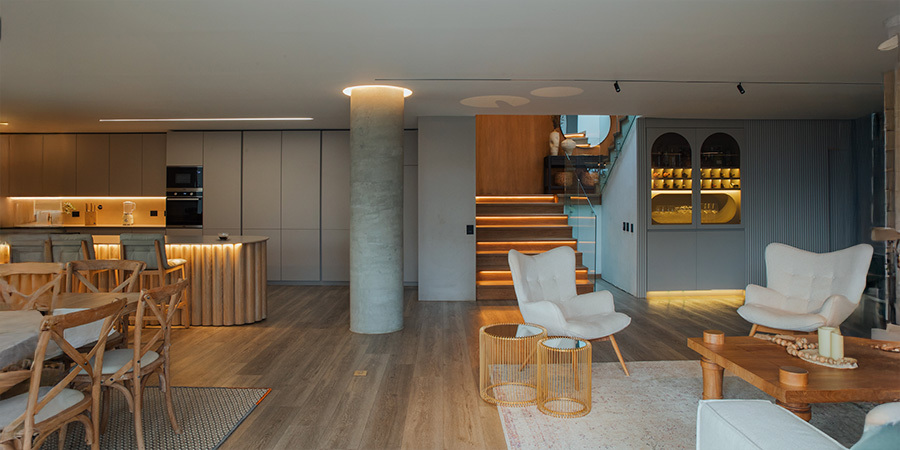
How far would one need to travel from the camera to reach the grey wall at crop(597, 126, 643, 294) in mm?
7688

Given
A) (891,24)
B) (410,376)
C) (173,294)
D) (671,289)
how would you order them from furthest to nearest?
1. (671,289)
2. (410,376)
3. (891,24)
4. (173,294)

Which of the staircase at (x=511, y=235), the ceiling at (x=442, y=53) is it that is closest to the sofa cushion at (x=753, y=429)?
the ceiling at (x=442, y=53)

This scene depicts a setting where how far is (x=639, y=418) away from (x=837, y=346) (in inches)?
47.1

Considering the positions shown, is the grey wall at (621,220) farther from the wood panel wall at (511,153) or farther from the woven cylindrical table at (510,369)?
the woven cylindrical table at (510,369)

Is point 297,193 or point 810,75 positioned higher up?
point 810,75

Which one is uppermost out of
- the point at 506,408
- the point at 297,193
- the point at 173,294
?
the point at 297,193

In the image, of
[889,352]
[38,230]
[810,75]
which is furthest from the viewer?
[38,230]

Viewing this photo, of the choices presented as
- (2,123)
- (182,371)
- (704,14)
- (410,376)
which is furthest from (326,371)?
(2,123)

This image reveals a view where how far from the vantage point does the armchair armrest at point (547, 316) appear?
3973mm

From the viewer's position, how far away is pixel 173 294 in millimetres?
2930

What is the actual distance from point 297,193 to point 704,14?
6.79 metres

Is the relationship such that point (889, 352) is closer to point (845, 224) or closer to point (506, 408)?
point (506, 408)

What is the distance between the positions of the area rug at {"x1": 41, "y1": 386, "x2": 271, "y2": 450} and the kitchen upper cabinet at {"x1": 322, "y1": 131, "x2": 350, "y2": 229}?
16.6 ft

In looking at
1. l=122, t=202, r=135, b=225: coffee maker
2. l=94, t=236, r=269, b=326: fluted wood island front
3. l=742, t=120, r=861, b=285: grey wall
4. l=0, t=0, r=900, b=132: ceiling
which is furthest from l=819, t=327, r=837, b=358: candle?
l=122, t=202, r=135, b=225: coffee maker
